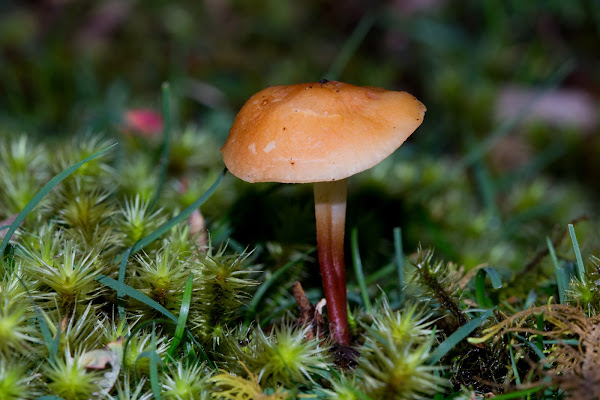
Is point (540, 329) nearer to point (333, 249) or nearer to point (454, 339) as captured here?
point (454, 339)

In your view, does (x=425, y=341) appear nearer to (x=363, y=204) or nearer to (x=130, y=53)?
(x=363, y=204)

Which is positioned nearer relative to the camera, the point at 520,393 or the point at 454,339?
the point at 520,393

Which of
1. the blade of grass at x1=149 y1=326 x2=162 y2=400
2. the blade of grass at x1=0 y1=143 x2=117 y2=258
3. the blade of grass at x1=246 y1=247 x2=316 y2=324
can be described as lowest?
the blade of grass at x1=246 y1=247 x2=316 y2=324

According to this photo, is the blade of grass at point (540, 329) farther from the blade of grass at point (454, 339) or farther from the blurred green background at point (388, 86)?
the blurred green background at point (388, 86)

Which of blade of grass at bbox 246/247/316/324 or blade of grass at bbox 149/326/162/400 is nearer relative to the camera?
blade of grass at bbox 149/326/162/400

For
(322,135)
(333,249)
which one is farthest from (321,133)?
(333,249)

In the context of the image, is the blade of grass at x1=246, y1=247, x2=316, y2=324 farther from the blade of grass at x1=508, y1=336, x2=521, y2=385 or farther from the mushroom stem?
the blade of grass at x1=508, y1=336, x2=521, y2=385

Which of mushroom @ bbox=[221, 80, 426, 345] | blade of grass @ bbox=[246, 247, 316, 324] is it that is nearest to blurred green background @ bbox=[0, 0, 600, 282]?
blade of grass @ bbox=[246, 247, 316, 324]
